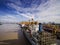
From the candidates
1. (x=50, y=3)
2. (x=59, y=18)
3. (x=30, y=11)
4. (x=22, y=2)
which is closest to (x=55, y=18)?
(x=59, y=18)

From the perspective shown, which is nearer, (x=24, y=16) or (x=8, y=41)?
(x=24, y=16)

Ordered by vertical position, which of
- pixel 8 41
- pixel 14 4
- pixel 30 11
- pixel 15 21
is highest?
pixel 14 4

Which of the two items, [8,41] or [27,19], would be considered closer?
[27,19]

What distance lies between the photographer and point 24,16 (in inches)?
124

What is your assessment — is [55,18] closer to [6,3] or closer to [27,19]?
[27,19]

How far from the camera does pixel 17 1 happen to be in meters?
3.07

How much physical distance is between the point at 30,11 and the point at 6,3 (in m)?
0.69

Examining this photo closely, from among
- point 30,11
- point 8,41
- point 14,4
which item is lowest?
point 8,41

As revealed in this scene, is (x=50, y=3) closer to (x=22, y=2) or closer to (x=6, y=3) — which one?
(x=22, y=2)

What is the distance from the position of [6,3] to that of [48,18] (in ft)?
4.06

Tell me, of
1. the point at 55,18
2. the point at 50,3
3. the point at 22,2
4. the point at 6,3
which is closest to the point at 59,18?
the point at 55,18

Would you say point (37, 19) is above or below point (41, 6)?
below

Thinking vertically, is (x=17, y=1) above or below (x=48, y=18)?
above

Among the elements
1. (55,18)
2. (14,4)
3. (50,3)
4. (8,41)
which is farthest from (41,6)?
(8,41)
